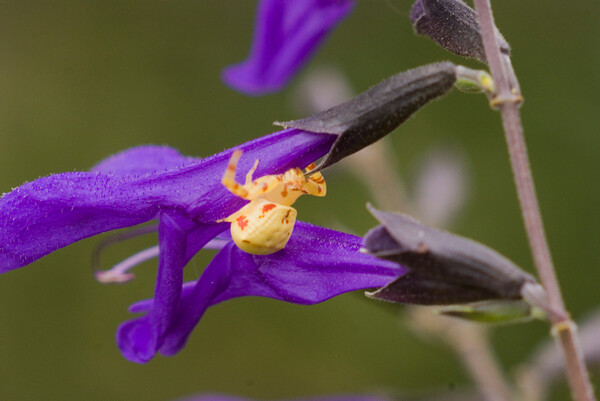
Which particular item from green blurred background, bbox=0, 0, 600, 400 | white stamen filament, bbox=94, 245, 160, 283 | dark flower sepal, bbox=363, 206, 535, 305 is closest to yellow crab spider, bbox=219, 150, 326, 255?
dark flower sepal, bbox=363, 206, 535, 305

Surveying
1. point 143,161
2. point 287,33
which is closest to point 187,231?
point 143,161

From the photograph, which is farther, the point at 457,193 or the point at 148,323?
the point at 457,193

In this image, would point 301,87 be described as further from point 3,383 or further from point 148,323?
point 3,383

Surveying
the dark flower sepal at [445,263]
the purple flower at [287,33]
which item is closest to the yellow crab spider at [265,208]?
the dark flower sepal at [445,263]

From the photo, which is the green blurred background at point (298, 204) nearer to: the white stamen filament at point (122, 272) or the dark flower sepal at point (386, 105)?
the white stamen filament at point (122, 272)

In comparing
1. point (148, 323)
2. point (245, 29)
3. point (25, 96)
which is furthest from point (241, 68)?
point (245, 29)

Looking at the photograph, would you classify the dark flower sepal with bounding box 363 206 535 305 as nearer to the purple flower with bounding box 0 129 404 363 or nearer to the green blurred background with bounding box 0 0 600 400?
the purple flower with bounding box 0 129 404 363

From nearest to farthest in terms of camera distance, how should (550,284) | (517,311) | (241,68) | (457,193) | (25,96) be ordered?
(550,284), (517,311), (241,68), (457,193), (25,96)
